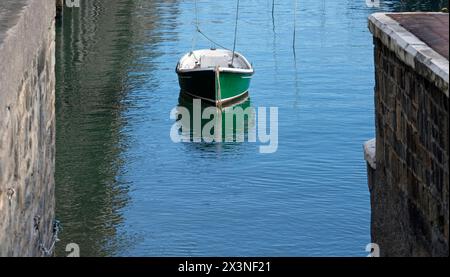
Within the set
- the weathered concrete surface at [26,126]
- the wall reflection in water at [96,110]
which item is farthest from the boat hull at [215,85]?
the weathered concrete surface at [26,126]

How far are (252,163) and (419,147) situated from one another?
1628 centimetres

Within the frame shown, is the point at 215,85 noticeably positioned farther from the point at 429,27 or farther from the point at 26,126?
the point at 429,27

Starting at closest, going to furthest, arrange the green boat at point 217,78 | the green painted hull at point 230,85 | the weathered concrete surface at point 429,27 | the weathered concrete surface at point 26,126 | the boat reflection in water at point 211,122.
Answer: the weathered concrete surface at point 429,27
the weathered concrete surface at point 26,126
the boat reflection in water at point 211,122
the green boat at point 217,78
the green painted hull at point 230,85

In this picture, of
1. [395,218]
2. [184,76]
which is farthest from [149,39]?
[395,218]

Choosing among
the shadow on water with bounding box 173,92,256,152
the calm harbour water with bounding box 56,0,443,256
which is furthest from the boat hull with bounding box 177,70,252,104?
the calm harbour water with bounding box 56,0,443,256

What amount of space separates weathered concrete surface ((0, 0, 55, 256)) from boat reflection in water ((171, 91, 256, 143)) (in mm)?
12957

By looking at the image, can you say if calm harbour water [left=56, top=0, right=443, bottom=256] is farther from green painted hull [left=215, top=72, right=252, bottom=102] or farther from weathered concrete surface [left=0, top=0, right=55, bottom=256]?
weathered concrete surface [left=0, top=0, right=55, bottom=256]

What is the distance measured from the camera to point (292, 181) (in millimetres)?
23984

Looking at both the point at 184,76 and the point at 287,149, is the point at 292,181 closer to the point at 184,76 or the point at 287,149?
the point at 287,149

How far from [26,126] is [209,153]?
585 inches

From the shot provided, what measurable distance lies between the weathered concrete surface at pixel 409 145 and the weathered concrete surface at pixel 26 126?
3675 mm

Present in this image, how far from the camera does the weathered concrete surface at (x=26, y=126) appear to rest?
419 inches

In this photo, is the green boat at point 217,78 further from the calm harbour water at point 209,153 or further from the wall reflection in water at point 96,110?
the wall reflection in water at point 96,110

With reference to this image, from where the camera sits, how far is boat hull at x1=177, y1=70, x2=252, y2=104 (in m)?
31.9
